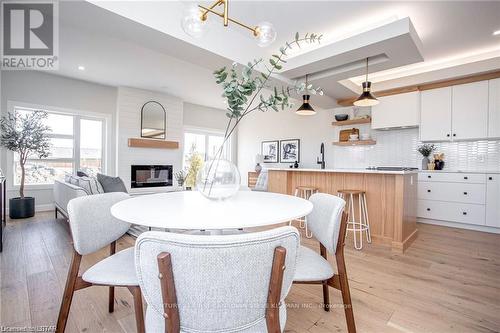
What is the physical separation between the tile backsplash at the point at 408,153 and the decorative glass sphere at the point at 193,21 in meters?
4.53

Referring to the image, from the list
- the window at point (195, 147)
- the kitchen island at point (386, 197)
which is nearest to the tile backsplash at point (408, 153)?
the kitchen island at point (386, 197)

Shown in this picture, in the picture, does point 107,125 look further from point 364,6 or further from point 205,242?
point 205,242

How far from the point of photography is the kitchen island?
9.09 ft

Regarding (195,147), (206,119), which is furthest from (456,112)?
(195,147)

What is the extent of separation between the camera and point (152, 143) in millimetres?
5863

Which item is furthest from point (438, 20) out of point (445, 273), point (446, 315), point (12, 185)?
point (12, 185)

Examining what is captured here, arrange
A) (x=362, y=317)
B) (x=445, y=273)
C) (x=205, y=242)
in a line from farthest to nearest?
(x=445, y=273), (x=362, y=317), (x=205, y=242)

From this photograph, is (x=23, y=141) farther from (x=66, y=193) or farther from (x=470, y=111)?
(x=470, y=111)

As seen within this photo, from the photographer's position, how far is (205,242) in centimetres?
57

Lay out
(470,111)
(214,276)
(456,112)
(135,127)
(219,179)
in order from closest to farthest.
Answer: (214,276), (219,179), (470,111), (456,112), (135,127)

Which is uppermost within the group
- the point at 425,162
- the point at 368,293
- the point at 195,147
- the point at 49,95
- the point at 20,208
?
the point at 49,95

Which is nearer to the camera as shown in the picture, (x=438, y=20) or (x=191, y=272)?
(x=191, y=272)

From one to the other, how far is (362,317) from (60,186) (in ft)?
13.9

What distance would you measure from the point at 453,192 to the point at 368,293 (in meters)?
3.12
